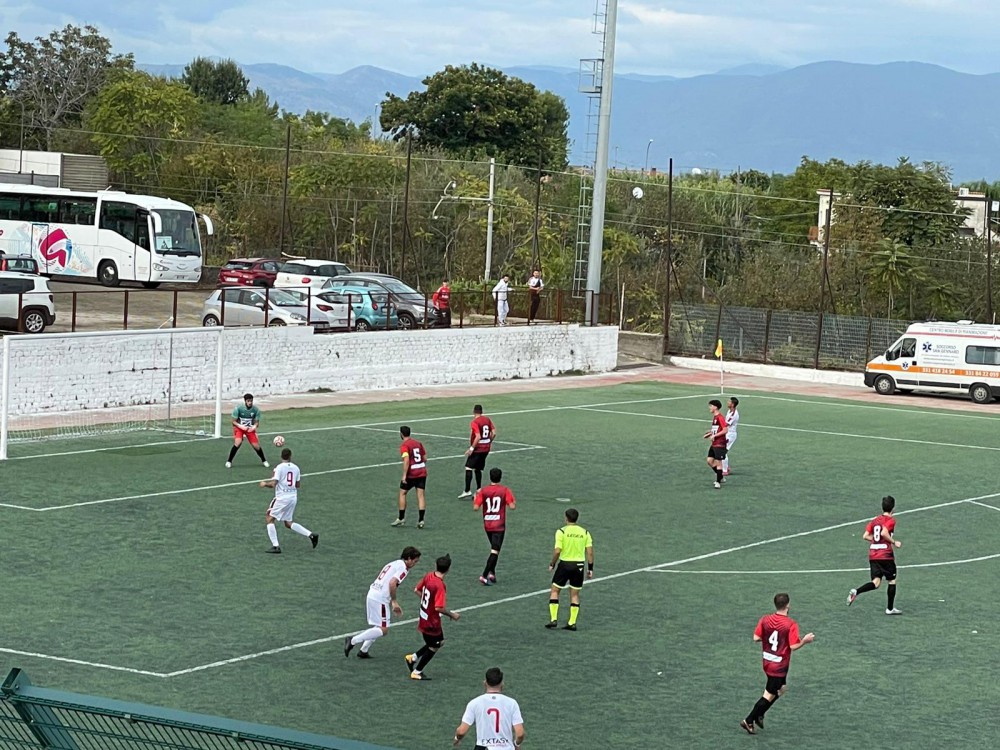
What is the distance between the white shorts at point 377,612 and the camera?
15.8 metres

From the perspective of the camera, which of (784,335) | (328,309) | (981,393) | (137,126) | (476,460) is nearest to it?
(476,460)

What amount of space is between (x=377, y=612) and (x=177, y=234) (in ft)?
138

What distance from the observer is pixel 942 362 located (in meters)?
48.8

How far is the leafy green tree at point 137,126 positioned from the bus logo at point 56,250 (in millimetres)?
28596

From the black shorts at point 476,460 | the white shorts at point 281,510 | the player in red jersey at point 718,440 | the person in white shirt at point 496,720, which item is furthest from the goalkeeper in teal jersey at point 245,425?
the person in white shirt at point 496,720

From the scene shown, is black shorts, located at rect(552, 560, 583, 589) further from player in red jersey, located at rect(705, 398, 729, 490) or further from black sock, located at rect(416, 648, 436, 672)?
player in red jersey, located at rect(705, 398, 729, 490)

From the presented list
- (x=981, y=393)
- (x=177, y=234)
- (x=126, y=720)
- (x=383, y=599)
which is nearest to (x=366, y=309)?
(x=177, y=234)

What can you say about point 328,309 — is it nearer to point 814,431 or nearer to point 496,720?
point 814,431

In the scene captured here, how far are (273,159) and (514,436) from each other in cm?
5178

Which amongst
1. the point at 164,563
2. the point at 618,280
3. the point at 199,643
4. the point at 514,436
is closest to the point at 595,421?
the point at 514,436

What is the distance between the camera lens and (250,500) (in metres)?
25.5

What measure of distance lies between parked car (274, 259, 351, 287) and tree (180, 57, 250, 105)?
7850cm

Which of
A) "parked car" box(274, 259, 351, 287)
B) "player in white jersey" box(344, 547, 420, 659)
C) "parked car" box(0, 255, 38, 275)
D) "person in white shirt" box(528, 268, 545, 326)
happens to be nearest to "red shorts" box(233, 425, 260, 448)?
"player in white jersey" box(344, 547, 420, 659)

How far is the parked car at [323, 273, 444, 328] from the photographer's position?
47.2 meters
